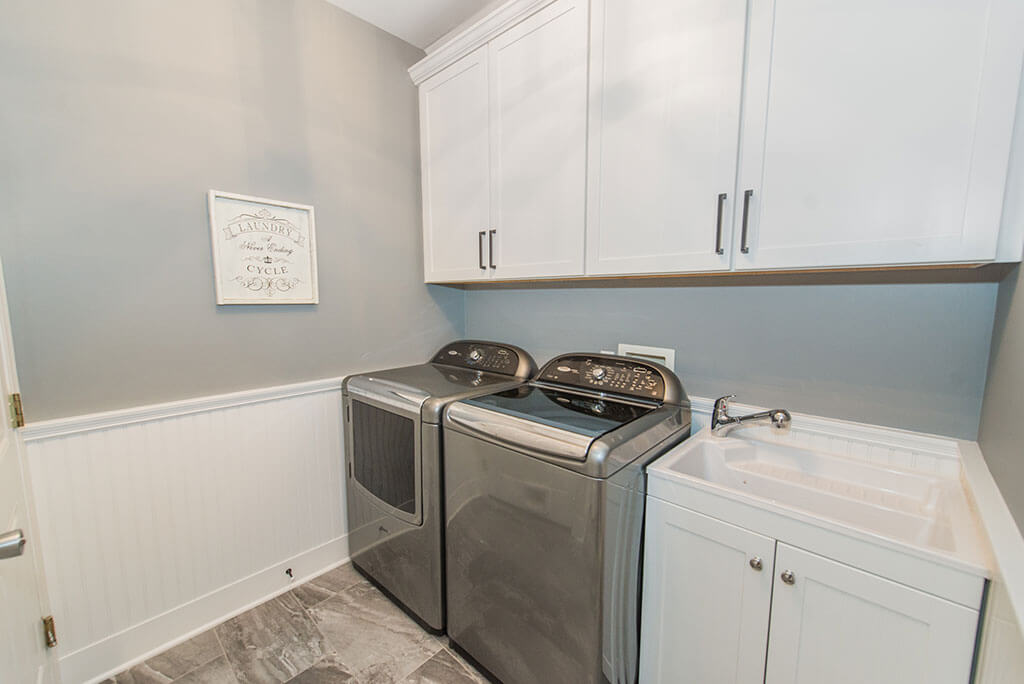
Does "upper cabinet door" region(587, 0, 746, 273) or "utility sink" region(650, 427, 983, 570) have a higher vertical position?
"upper cabinet door" region(587, 0, 746, 273)

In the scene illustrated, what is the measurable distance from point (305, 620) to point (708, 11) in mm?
2555

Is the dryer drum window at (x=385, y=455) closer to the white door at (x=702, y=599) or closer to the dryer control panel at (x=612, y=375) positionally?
the dryer control panel at (x=612, y=375)

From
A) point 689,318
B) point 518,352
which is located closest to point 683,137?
point 689,318

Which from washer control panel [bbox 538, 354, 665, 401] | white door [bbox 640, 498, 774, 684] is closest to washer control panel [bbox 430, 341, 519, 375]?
washer control panel [bbox 538, 354, 665, 401]

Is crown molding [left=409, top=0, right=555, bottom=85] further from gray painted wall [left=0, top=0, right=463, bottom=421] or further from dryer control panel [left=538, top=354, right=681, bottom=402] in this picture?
dryer control panel [left=538, top=354, right=681, bottom=402]

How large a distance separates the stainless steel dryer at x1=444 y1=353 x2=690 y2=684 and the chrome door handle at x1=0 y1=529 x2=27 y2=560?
0.95 meters

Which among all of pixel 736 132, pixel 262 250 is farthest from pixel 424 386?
pixel 736 132

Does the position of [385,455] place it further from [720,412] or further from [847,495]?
[847,495]

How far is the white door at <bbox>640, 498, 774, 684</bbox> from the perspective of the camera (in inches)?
39.9

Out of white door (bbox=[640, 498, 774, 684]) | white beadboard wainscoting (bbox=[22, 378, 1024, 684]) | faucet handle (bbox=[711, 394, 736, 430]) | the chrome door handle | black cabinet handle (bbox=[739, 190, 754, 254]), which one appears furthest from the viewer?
faucet handle (bbox=[711, 394, 736, 430])

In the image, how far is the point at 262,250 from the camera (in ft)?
5.43

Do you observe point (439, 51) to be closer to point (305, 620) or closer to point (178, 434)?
point (178, 434)

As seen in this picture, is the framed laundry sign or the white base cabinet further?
the framed laundry sign

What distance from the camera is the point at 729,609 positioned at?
105 cm
